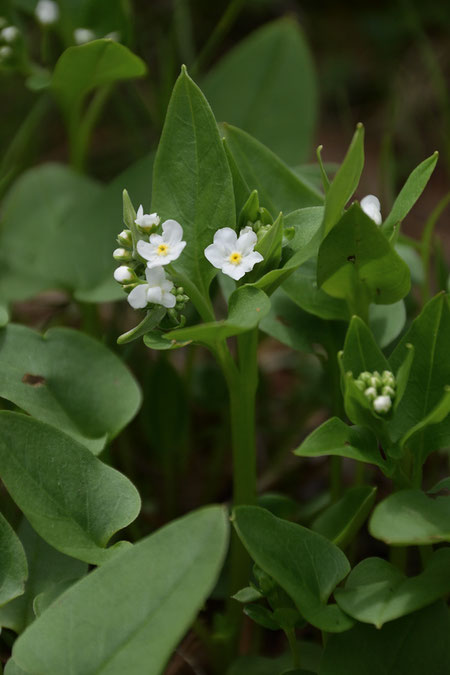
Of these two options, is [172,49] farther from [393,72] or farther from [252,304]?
[393,72]

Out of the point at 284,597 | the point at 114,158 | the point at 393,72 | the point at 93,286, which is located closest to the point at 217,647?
the point at 284,597

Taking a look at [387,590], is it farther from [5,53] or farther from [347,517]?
[5,53]

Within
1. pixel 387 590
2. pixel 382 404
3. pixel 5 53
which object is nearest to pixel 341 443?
pixel 382 404

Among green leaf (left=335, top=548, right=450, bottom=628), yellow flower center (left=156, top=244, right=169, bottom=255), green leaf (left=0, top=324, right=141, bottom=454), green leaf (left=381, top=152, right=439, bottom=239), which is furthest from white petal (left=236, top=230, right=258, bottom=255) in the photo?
green leaf (left=335, top=548, right=450, bottom=628)

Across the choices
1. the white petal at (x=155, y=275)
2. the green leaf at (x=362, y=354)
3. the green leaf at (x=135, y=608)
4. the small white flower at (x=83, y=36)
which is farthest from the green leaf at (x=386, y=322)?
the small white flower at (x=83, y=36)

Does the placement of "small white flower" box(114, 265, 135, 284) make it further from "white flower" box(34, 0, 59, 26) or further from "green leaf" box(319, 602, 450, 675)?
"white flower" box(34, 0, 59, 26)

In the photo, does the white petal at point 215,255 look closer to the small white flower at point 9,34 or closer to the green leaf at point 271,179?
the green leaf at point 271,179

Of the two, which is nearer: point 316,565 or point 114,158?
point 316,565
